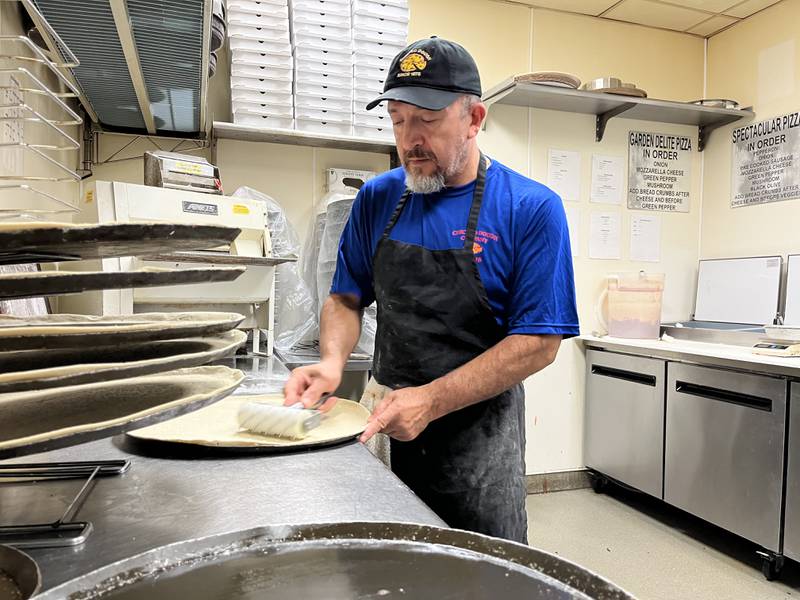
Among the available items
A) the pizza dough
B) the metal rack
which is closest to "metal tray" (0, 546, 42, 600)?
the pizza dough

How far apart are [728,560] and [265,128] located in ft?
10.00

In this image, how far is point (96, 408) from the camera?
568 millimetres

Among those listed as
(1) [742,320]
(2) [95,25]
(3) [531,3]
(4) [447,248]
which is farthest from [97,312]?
(1) [742,320]

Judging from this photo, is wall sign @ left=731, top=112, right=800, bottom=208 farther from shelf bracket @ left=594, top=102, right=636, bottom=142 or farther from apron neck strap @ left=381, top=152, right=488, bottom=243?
apron neck strap @ left=381, top=152, right=488, bottom=243

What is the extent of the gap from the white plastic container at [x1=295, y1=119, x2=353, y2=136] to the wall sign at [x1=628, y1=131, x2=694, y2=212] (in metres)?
2.00

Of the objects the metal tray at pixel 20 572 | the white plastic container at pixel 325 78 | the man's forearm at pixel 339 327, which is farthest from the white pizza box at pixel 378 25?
the metal tray at pixel 20 572

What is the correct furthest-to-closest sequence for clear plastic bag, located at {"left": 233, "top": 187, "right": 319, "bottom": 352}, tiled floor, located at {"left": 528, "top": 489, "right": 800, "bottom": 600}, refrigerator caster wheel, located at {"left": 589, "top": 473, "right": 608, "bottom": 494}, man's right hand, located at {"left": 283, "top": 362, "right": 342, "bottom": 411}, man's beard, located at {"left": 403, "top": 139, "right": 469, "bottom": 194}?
refrigerator caster wheel, located at {"left": 589, "top": 473, "right": 608, "bottom": 494} < clear plastic bag, located at {"left": 233, "top": 187, "right": 319, "bottom": 352} < tiled floor, located at {"left": 528, "top": 489, "right": 800, "bottom": 600} < man's beard, located at {"left": 403, "top": 139, "right": 469, "bottom": 194} < man's right hand, located at {"left": 283, "top": 362, "right": 342, "bottom": 411}

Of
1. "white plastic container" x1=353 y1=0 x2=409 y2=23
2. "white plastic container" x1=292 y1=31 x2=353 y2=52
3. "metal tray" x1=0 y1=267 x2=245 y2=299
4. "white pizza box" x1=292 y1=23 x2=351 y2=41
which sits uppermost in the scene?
"white plastic container" x1=353 y1=0 x2=409 y2=23

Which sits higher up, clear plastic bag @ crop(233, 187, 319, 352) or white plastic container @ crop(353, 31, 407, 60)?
white plastic container @ crop(353, 31, 407, 60)

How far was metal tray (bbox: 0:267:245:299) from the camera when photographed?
1.47 feet

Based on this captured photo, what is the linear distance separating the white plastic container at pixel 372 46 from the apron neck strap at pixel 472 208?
5.06 feet

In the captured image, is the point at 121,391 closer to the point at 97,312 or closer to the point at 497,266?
the point at 497,266

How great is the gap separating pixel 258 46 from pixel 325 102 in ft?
1.29

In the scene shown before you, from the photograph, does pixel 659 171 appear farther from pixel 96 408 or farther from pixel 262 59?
pixel 96 408
